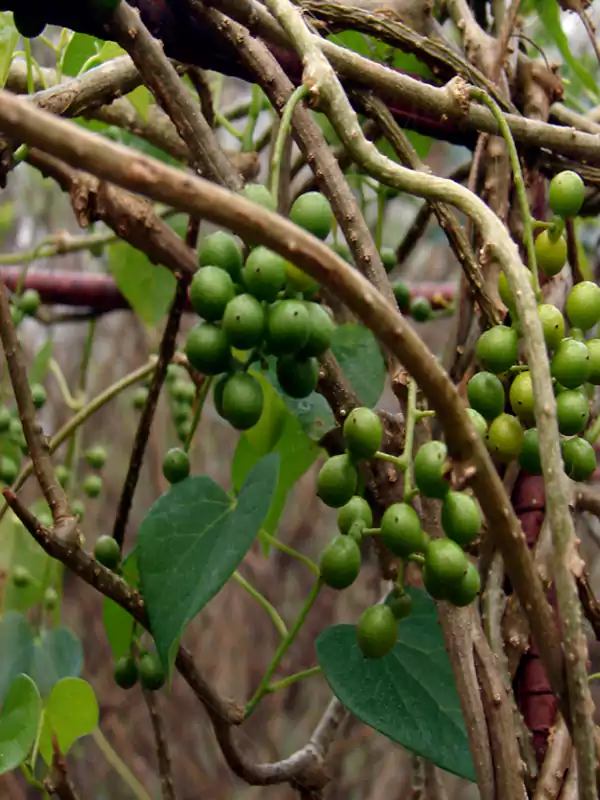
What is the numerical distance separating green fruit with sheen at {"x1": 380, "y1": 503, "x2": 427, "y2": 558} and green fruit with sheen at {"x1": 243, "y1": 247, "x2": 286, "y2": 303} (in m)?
0.10

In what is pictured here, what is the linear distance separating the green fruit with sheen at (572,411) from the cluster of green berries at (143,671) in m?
0.35

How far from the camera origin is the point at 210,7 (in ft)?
1.62

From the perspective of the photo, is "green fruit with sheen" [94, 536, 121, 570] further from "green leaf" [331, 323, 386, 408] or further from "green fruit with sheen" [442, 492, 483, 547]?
"green fruit with sheen" [442, 492, 483, 547]

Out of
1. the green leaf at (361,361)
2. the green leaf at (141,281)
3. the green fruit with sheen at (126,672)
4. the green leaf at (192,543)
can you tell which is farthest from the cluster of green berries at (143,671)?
the green leaf at (141,281)

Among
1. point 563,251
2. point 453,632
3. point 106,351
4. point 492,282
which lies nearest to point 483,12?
point 492,282

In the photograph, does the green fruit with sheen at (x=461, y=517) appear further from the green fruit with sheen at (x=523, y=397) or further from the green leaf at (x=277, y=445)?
the green leaf at (x=277, y=445)

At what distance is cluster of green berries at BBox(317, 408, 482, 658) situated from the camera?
0.35 metres

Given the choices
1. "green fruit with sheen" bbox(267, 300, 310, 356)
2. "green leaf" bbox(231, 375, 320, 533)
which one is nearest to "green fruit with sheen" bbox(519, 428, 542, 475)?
"green fruit with sheen" bbox(267, 300, 310, 356)

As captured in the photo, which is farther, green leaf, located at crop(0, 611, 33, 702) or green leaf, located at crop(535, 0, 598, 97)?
green leaf, located at crop(535, 0, 598, 97)

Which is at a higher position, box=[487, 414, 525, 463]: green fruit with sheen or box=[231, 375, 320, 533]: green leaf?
box=[487, 414, 525, 463]: green fruit with sheen

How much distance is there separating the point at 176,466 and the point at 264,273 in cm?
28

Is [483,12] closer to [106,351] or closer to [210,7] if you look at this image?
[210,7]

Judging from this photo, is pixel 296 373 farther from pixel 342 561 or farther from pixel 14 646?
pixel 14 646

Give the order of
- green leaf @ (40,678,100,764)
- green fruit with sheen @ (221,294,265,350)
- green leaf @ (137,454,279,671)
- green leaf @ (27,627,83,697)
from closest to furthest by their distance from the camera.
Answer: green fruit with sheen @ (221,294,265,350)
green leaf @ (137,454,279,671)
green leaf @ (40,678,100,764)
green leaf @ (27,627,83,697)
